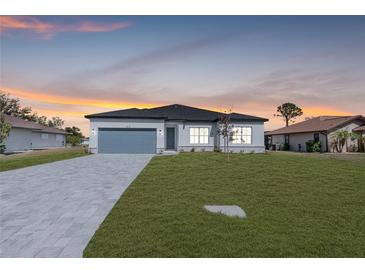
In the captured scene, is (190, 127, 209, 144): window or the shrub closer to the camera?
(190, 127, 209, 144): window

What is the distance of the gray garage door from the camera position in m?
21.5

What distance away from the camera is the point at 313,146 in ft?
91.2

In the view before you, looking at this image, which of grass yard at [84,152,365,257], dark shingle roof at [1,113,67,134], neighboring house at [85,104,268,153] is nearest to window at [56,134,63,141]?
dark shingle roof at [1,113,67,134]

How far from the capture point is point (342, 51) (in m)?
11.2

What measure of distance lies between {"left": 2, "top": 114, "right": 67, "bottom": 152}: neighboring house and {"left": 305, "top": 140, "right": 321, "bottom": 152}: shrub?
117 feet

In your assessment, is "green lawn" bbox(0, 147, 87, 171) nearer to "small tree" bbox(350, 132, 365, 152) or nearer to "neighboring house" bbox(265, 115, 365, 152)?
"neighboring house" bbox(265, 115, 365, 152)

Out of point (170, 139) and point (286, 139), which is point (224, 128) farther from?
point (286, 139)

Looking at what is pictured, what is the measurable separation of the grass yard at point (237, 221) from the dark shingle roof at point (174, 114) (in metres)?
13.2

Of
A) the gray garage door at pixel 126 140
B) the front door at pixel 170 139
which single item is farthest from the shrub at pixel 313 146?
the gray garage door at pixel 126 140

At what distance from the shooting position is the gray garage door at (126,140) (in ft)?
70.4

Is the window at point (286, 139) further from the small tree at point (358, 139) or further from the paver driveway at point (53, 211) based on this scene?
the paver driveway at point (53, 211)
